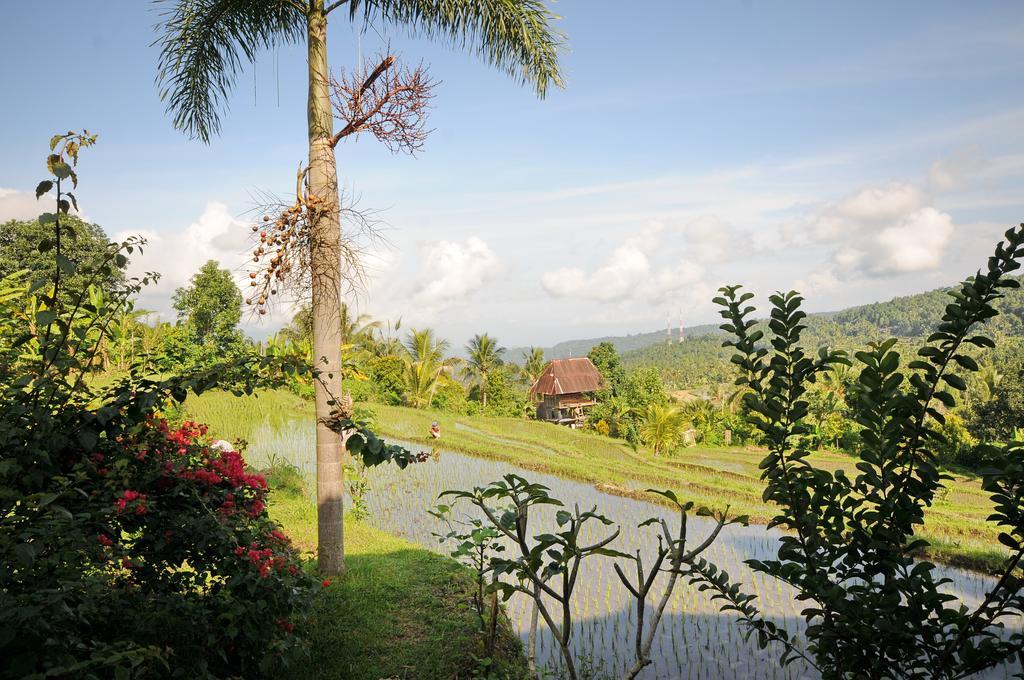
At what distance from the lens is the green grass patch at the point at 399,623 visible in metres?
3.80

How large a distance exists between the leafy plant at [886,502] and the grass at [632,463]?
7.22 meters

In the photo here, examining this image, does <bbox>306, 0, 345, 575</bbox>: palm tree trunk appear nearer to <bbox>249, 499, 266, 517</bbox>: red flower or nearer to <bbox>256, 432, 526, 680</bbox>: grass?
<bbox>256, 432, 526, 680</bbox>: grass

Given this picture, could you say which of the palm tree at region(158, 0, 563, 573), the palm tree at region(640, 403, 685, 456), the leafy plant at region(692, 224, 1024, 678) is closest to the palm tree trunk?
the palm tree at region(158, 0, 563, 573)

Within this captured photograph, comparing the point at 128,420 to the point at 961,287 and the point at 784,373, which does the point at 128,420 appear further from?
the point at 961,287

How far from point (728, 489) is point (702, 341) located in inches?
2497

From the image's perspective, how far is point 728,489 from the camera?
1212 cm

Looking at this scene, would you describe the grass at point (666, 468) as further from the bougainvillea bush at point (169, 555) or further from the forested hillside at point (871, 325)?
the forested hillside at point (871, 325)

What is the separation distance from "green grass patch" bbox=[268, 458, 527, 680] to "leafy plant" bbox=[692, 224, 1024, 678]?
2.33m

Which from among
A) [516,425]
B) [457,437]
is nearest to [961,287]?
[457,437]

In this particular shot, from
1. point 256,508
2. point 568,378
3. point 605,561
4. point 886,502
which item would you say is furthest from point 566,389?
point 886,502

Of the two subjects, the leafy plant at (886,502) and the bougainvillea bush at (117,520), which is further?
the bougainvillea bush at (117,520)

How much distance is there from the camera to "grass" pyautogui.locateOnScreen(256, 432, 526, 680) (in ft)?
12.5

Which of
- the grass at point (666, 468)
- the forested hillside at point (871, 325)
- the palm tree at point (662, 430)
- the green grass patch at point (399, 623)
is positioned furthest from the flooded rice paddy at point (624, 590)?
the forested hillside at point (871, 325)

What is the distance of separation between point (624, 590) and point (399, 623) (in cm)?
272
